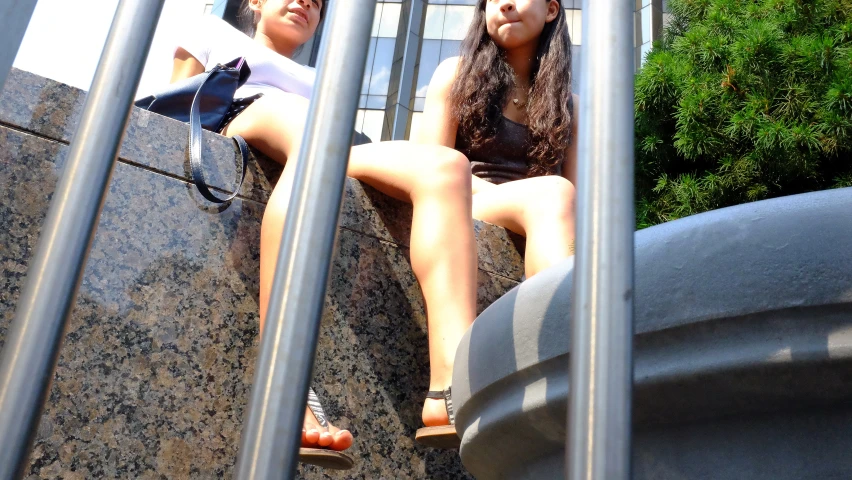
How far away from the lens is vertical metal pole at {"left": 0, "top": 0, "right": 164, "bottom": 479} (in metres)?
0.59

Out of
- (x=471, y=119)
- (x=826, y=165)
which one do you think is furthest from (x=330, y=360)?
(x=826, y=165)

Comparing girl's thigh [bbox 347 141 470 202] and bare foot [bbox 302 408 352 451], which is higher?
girl's thigh [bbox 347 141 470 202]

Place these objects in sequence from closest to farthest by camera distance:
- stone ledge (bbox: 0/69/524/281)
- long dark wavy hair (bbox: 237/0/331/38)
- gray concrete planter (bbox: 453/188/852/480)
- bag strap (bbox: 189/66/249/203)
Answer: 1. gray concrete planter (bbox: 453/188/852/480)
2. stone ledge (bbox: 0/69/524/281)
3. bag strap (bbox: 189/66/249/203)
4. long dark wavy hair (bbox: 237/0/331/38)

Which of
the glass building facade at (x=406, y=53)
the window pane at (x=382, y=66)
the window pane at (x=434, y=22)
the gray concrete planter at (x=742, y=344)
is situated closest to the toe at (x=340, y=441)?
the gray concrete planter at (x=742, y=344)

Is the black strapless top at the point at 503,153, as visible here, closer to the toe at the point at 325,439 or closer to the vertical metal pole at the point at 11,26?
the toe at the point at 325,439

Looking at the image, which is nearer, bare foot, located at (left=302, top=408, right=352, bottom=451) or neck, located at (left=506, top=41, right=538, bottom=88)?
bare foot, located at (left=302, top=408, right=352, bottom=451)

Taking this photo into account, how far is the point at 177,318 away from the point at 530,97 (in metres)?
1.55

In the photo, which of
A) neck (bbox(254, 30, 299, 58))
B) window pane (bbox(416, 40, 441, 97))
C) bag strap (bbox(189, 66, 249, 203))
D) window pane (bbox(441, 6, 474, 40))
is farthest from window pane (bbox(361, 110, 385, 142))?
bag strap (bbox(189, 66, 249, 203))

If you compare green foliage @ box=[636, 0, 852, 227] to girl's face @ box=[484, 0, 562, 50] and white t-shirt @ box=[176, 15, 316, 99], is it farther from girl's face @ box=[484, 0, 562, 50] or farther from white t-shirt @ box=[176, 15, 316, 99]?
white t-shirt @ box=[176, 15, 316, 99]

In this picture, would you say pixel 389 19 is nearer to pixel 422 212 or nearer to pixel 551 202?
pixel 551 202

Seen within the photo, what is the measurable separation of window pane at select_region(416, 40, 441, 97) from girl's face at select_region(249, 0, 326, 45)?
606 inches

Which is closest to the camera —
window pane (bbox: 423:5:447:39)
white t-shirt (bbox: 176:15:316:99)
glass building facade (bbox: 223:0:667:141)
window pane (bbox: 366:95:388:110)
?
white t-shirt (bbox: 176:15:316:99)

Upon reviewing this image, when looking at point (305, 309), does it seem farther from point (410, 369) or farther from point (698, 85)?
point (698, 85)

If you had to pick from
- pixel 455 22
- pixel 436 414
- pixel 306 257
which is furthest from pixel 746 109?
pixel 455 22
